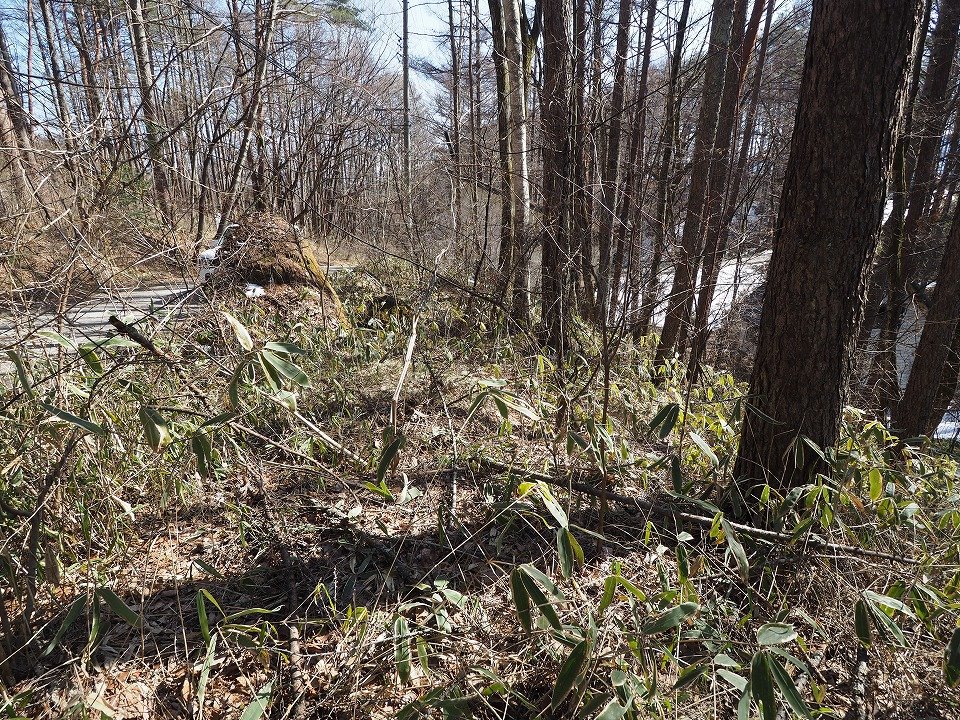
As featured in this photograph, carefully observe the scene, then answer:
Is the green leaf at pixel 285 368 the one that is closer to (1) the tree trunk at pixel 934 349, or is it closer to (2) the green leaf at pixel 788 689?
(2) the green leaf at pixel 788 689

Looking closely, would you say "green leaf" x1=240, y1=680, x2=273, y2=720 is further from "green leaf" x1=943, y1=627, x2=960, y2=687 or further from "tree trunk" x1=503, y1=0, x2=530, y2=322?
"tree trunk" x1=503, y1=0, x2=530, y2=322

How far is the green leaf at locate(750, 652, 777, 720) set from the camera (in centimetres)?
123

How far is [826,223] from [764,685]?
1669 millimetres

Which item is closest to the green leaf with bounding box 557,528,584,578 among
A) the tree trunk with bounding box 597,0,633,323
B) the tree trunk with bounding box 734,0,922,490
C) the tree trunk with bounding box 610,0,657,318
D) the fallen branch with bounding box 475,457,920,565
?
the fallen branch with bounding box 475,457,920,565

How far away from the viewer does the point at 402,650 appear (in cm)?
154

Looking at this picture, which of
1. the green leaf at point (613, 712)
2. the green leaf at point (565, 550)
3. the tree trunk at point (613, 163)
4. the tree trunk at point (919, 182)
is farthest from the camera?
the tree trunk at point (919, 182)

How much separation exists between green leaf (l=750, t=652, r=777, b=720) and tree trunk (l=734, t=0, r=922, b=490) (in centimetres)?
113

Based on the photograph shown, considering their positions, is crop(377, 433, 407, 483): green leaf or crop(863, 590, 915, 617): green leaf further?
crop(377, 433, 407, 483): green leaf

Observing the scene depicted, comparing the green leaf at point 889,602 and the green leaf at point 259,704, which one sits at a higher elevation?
the green leaf at point 889,602

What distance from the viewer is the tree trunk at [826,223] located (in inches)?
78.7

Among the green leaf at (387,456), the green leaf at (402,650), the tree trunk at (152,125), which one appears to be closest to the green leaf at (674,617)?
the green leaf at (402,650)

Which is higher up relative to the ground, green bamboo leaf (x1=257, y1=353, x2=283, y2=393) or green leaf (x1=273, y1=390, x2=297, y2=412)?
green bamboo leaf (x1=257, y1=353, x2=283, y2=393)

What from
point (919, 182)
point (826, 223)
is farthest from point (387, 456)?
point (919, 182)

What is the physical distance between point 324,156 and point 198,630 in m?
4.59
